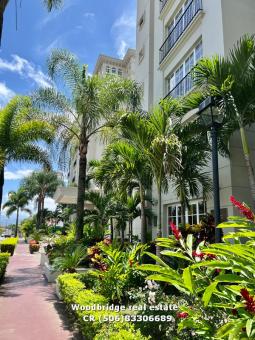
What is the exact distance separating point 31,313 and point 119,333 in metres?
3.98

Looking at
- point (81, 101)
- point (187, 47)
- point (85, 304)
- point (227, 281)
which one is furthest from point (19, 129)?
point (227, 281)

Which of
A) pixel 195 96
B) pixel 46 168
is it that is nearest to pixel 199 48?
pixel 195 96

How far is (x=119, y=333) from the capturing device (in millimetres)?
3465

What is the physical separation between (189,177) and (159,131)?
2.33m

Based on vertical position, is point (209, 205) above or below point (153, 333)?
above

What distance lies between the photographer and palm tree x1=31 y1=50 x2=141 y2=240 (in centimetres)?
1244

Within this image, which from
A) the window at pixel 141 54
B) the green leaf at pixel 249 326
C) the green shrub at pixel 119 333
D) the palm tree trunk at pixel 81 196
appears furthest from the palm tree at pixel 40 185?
the green leaf at pixel 249 326

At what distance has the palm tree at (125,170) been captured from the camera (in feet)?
32.9

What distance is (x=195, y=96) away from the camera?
8492 millimetres

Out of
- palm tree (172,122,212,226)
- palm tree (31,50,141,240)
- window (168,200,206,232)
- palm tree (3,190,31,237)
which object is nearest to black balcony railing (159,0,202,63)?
palm tree (31,50,141,240)

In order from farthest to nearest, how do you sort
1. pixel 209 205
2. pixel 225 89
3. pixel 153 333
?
pixel 209 205 → pixel 225 89 → pixel 153 333

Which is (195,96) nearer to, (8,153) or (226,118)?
(226,118)

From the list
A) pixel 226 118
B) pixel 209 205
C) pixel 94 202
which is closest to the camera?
pixel 226 118

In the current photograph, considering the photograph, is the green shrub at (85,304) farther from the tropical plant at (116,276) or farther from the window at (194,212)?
the window at (194,212)
